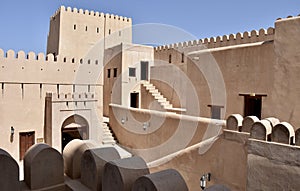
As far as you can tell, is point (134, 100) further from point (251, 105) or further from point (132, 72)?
point (251, 105)

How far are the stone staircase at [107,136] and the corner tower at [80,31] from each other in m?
7.47

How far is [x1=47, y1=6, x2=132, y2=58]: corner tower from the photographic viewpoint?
17.8 meters

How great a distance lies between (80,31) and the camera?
1850 cm

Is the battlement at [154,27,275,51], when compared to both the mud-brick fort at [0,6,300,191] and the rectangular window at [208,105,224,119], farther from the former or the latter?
the rectangular window at [208,105,224,119]

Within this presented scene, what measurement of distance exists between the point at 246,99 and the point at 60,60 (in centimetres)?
998

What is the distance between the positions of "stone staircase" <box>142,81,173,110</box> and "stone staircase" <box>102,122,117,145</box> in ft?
10.4

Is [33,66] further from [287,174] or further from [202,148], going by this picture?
[287,174]

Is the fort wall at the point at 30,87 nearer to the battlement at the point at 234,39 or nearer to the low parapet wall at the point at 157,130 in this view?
the low parapet wall at the point at 157,130

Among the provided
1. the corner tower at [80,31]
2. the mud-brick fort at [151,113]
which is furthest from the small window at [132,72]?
the corner tower at [80,31]

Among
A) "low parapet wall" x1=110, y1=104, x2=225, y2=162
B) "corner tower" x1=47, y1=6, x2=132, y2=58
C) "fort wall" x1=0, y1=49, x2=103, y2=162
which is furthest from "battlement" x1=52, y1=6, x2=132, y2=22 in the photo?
"low parapet wall" x1=110, y1=104, x2=225, y2=162

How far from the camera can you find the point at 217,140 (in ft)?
18.7

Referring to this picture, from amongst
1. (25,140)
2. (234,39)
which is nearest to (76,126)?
(25,140)

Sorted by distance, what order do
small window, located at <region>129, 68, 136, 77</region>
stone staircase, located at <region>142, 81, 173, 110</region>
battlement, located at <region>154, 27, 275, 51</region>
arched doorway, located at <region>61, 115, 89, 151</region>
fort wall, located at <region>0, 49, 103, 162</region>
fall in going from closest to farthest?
fort wall, located at <region>0, 49, 103, 162</region>, battlement, located at <region>154, 27, 275, 51</region>, arched doorway, located at <region>61, 115, 89, 151</region>, stone staircase, located at <region>142, 81, 173, 110</region>, small window, located at <region>129, 68, 136, 77</region>

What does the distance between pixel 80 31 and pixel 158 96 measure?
8307mm
